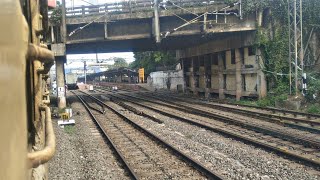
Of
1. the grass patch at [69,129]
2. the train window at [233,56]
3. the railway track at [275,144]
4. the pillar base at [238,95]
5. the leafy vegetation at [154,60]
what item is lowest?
the grass patch at [69,129]

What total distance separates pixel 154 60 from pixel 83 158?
1970 inches

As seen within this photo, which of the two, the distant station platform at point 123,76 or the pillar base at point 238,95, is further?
the distant station platform at point 123,76

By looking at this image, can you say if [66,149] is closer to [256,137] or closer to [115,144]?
[115,144]

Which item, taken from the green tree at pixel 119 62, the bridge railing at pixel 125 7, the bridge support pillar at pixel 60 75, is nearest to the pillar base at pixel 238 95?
the bridge railing at pixel 125 7

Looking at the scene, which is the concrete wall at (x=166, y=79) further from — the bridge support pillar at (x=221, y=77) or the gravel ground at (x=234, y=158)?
the gravel ground at (x=234, y=158)

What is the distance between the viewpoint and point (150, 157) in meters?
10.2

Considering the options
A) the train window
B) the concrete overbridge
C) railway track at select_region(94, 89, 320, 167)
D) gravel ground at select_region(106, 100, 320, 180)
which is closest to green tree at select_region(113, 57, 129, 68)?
the train window

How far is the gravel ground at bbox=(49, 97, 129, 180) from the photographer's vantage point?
8.88 meters

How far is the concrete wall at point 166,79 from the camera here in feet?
141

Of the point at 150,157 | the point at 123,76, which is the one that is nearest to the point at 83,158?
the point at 150,157

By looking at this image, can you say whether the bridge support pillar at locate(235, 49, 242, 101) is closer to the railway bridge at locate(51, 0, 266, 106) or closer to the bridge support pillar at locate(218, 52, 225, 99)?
the railway bridge at locate(51, 0, 266, 106)

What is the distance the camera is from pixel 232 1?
81.6 ft

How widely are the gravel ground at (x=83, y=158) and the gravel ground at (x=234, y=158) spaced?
7.01ft

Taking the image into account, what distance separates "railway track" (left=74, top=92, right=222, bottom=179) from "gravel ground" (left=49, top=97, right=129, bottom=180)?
1.04ft
